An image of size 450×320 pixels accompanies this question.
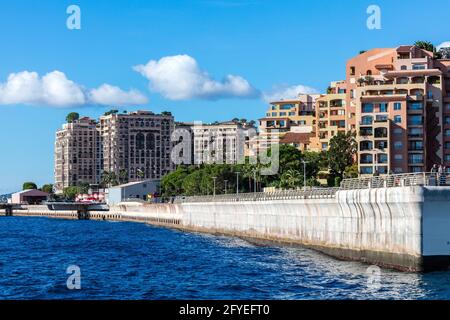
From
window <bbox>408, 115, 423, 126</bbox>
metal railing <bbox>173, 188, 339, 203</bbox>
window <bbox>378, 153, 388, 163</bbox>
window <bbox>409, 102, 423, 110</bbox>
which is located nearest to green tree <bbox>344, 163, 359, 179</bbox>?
window <bbox>378, 153, 388, 163</bbox>

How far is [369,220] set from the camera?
61219mm

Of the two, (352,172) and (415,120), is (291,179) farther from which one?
(415,120)

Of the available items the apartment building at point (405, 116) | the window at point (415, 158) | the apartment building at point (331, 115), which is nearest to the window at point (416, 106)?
the apartment building at point (405, 116)

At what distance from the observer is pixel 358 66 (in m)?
163

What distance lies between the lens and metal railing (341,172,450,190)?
179 ft

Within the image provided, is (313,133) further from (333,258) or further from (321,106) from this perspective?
(333,258)

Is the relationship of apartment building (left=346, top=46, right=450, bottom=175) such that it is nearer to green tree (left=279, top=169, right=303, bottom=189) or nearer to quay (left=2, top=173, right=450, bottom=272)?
green tree (left=279, top=169, right=303, bottom=189)

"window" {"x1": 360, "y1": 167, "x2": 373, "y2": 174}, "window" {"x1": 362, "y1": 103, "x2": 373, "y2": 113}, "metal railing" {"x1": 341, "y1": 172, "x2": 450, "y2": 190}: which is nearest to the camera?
"metal railing" {"x1": 341, "y1": 172, "x2": 450, "y2": 190}

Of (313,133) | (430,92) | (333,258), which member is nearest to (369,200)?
(333,258)

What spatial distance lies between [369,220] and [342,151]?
88.5 m

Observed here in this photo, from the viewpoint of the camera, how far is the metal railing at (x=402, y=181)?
54688 mm

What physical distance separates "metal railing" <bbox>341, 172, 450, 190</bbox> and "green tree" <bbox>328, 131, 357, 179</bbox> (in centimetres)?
7845

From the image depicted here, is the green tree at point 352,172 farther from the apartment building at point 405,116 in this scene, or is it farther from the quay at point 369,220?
the quay at point 369,220
